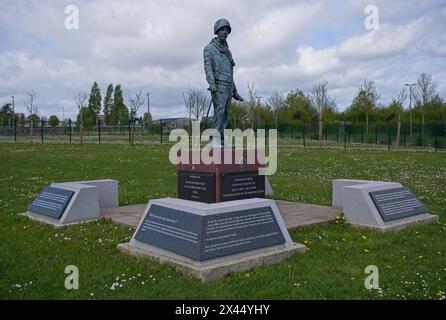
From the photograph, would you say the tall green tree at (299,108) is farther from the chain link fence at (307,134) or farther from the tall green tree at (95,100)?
the tall green tree at (95,100)

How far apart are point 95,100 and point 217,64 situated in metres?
75.2

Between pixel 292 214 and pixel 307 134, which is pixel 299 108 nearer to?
pixel 307 134

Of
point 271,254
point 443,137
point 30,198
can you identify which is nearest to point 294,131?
point 443,137

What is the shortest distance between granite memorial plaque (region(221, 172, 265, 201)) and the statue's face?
2817 mm

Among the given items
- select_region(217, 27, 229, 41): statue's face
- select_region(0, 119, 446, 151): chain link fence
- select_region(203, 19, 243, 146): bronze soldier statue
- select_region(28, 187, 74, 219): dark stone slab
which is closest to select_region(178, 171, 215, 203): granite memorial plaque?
select_region(203, 19, 243, 146): bronze soldier statue

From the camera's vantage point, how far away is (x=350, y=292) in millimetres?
5168

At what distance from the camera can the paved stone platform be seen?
8344 millimetres

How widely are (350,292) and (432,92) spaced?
4521 cm

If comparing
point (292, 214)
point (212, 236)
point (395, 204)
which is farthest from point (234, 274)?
point (395, 204)

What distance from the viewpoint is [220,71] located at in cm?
982

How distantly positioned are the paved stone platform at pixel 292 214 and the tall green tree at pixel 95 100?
236 ft

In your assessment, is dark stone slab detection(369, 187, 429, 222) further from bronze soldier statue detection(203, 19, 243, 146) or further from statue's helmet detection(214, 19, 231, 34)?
statue's helmet detection(214, 19, 231, 34)
